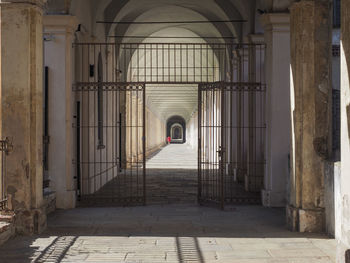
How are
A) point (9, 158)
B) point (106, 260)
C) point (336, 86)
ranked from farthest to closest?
1. point (336, 86)
2. point (9, 158)
3. point (106, 260)


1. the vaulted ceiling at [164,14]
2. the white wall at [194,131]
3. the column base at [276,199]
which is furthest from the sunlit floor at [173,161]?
the column base at [276,199]

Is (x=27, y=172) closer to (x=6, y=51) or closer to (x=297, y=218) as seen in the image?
(x=6, y=51)

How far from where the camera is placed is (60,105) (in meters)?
10.3

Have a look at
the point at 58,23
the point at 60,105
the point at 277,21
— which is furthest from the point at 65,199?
the point at 277,21

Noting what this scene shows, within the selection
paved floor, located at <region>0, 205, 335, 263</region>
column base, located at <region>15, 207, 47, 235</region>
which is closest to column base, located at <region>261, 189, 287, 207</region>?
paved floor, located at <region>0, 205, 335, 263</region>

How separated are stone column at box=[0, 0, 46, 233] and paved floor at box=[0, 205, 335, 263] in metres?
0.69

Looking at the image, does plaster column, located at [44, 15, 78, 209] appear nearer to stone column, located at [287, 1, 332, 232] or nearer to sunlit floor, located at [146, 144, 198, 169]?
stone column, located at [287, 1, 332, 232]

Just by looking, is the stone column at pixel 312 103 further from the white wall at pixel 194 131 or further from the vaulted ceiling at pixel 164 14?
the white wall at pixel 194 131

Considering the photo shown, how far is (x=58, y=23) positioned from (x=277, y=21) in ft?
15.8

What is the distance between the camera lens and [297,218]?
25.8 ft

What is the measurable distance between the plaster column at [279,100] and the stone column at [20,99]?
5282 mm

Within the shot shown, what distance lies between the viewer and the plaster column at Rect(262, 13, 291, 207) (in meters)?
10.5

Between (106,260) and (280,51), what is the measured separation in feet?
21.2

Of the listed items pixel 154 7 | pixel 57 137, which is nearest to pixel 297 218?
pixel 57 137
